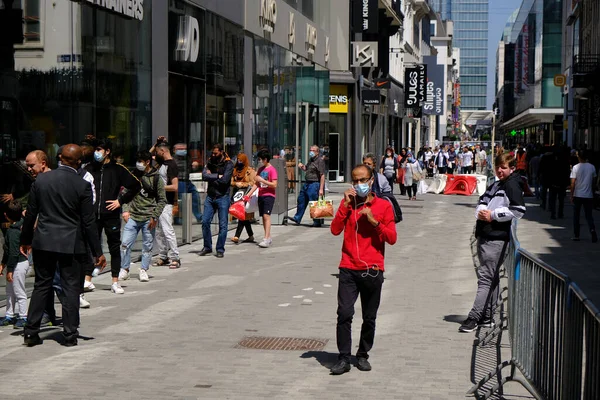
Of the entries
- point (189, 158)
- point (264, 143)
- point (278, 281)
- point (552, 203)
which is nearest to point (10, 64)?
point (278, 281)

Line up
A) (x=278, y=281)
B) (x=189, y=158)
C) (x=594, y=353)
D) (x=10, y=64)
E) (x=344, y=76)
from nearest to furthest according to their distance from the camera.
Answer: (x=594, y=353), (x=10, y=64), (x=278, y=281), (x=189, y=158), (x=344, y=76)

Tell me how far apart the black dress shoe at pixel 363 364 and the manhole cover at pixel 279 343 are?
2.99ft

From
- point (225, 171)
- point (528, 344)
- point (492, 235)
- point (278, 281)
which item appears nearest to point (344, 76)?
point (225, 171)

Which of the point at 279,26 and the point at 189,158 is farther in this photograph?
the point at 279,26

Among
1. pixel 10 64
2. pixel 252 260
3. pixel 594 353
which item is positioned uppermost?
pixel 10 64

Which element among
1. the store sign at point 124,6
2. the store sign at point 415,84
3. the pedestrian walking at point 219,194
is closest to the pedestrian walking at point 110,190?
the store sign at point 124,6

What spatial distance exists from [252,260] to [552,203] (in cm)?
1213

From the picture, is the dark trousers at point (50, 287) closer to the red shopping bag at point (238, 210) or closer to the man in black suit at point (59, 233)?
the man in black suit at point (59, 233)

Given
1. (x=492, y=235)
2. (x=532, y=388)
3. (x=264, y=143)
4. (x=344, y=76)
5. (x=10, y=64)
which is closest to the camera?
(x=532, y=388)

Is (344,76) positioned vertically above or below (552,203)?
above

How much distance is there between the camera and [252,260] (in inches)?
638

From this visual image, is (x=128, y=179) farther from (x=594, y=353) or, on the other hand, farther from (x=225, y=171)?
(x=594, y=353)

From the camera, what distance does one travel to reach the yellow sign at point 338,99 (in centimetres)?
4444

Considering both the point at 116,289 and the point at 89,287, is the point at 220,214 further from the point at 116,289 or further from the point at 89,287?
the point at 116,289
